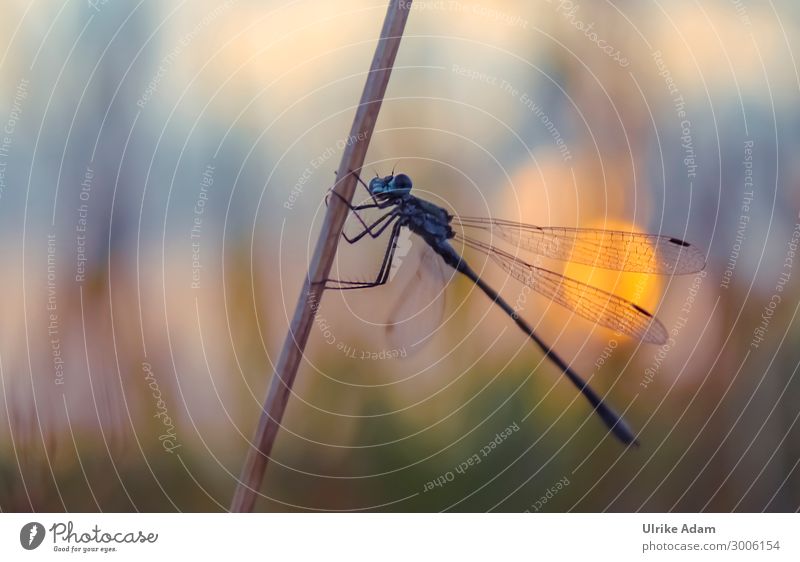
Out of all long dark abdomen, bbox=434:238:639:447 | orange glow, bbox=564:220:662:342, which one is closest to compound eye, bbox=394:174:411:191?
long dark abdomen, bbox=434:238:639:447

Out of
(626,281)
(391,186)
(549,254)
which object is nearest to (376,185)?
(391,186)

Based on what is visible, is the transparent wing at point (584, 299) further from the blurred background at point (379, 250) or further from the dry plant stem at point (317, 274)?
the dry plant stem at point (317, 274)

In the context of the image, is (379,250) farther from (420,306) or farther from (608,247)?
(608,247)

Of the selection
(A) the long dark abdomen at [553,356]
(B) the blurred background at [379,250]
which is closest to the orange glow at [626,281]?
(B) the blurred background at [379,250]

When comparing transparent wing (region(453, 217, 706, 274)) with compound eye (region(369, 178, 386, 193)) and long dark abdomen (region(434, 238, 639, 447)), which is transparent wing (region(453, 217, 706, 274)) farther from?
→ compound eye (region(369, 178, 386, 193))

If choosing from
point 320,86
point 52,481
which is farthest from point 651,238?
point 52,481

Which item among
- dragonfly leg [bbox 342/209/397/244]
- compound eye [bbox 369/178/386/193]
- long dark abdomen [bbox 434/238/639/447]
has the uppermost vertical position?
compound eye [bbox 369/178/386/193]

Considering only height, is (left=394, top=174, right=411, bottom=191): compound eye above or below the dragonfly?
above
